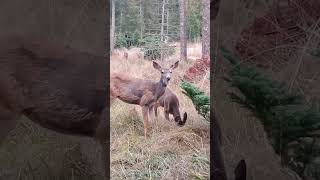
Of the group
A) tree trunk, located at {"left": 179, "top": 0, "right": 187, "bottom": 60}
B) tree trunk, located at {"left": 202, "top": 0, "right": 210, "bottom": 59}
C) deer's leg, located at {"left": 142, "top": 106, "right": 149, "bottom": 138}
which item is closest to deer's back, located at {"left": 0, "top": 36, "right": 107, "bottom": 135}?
deer's leg, located at {"left": 142, "top": 106, "right": 149, "bottom": 138}

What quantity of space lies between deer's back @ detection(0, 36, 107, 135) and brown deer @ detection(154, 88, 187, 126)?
12.2 inches

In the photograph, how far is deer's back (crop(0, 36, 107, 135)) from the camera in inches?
89.4

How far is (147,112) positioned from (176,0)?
2.03 ft

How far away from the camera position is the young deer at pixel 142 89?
2344 millimetres

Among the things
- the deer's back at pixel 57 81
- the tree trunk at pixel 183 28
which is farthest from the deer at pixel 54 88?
the tree trunk at pixel 183 28

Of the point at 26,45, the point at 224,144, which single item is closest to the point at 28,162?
the point at 26,45

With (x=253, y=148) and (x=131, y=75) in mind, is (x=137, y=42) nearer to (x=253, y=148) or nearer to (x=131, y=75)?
(x=131, y=75)

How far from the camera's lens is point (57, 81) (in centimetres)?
229

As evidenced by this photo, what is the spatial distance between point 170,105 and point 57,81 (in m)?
0.61

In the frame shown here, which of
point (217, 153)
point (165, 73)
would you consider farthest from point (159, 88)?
point (217, 153)

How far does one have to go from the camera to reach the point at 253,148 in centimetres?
223

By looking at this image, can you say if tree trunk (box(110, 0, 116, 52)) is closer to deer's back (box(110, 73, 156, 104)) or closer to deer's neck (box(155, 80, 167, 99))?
deer's back (box(110, 73, 156, 104))

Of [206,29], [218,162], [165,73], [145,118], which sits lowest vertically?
[218,162]

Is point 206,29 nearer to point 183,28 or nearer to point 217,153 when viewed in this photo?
point 183,28
